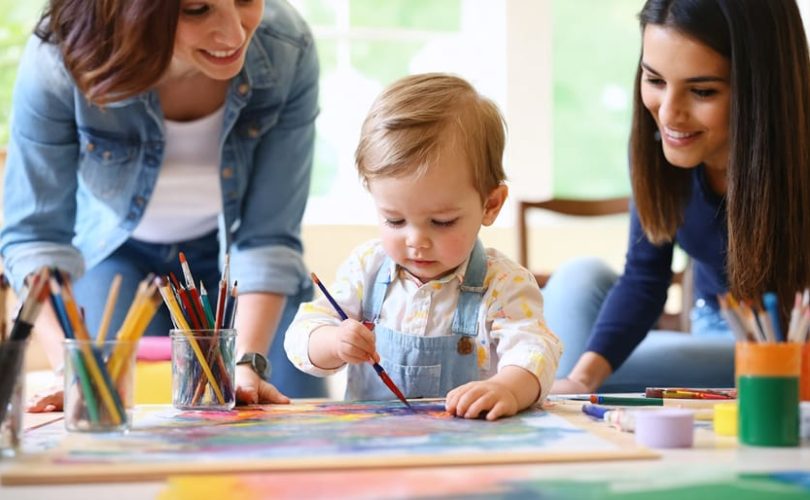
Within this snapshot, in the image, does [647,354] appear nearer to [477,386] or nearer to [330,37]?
[477,386]

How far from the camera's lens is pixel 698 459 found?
77 cm

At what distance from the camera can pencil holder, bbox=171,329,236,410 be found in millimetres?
1068

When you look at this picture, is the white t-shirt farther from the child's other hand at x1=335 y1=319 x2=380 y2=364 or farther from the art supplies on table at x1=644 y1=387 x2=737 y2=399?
the art supplies on table at x1=644 y1=387 x2=737 y2=399

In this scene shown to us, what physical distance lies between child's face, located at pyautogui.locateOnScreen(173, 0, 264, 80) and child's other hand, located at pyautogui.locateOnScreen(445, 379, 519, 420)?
670 mm

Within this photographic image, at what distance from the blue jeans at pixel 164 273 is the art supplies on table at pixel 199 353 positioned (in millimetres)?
615

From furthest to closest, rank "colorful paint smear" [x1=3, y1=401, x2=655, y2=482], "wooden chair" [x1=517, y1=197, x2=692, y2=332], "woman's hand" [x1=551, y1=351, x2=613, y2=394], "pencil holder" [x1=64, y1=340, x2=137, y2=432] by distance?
"wooden chair" [x1=517, y1=197, x2=692, y2=332] < "woman's hand" [x1=551, y1=351, x2=613, y2=394] < "pencil holder" [x1=64, y1=340, x2=137, y2=432] < "colorful paint smear" [x1=3, y1=401, x2=655, y2=482]

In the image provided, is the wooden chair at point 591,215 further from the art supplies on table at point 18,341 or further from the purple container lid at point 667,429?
the art supplies on table at point 18,341

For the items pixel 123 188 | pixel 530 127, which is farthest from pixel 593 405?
pixel 530 127

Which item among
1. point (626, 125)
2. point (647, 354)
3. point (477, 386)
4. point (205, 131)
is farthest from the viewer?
point (626, 125)

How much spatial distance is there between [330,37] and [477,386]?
3.21 metres

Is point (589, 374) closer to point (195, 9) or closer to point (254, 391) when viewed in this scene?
point (254, 391)


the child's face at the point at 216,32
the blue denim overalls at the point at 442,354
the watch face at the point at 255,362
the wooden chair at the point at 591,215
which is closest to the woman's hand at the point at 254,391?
the watch face at the point at 255,362

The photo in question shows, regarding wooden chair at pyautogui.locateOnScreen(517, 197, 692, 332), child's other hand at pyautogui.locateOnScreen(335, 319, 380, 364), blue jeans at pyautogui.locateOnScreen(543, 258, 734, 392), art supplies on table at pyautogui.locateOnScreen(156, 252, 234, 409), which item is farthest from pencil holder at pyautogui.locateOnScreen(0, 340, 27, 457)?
wooden chair at pyautogui.locateOnScreen(517, 197, 692, 332)

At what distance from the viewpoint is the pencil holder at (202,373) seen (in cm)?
107
